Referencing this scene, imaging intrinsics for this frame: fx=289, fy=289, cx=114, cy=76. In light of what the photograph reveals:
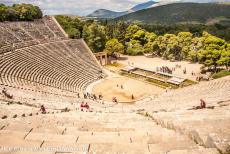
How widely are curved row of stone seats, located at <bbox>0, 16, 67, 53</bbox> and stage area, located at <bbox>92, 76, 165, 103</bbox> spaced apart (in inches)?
689

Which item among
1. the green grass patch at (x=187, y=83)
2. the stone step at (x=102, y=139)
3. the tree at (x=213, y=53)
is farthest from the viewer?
the tree at (x=213, y=53)

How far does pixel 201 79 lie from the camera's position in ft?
171

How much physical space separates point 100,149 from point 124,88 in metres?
41.2

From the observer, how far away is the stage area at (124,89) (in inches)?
1788

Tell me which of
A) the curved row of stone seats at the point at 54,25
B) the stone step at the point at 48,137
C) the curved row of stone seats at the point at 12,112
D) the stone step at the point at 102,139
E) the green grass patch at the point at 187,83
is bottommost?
the green grass patch at the point at 187,83

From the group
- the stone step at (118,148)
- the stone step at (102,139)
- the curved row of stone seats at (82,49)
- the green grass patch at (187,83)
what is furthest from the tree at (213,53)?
the stone step at (118,148)

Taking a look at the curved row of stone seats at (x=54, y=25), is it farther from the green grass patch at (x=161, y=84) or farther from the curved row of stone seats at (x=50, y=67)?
the green grass patch at (x=161, y=84)

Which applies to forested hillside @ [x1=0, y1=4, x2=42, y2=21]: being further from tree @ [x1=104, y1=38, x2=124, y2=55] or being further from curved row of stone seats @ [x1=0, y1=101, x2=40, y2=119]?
curved row of stone seats @ [x1=0, y1=101, x2=40, y2=119]

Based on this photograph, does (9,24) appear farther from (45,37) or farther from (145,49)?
(145,49)

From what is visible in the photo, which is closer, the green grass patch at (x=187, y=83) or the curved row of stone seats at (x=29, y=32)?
the green grass patch at (x=187, y=83)

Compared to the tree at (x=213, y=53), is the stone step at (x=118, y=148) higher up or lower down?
higher up

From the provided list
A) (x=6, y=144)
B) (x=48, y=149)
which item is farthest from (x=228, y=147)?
(x=6, y=144)

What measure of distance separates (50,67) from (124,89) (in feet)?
43.3

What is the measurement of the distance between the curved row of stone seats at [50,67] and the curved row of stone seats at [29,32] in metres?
3.12
